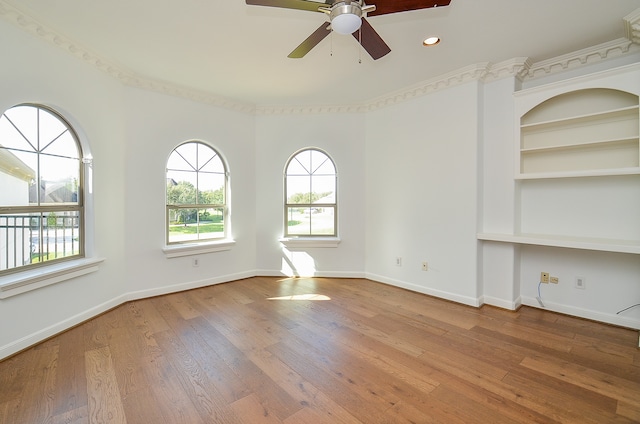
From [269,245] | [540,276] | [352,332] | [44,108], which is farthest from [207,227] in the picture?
[540,276]

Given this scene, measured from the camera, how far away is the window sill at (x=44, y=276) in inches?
86.7

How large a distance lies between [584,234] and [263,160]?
413cm

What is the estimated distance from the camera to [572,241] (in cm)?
262

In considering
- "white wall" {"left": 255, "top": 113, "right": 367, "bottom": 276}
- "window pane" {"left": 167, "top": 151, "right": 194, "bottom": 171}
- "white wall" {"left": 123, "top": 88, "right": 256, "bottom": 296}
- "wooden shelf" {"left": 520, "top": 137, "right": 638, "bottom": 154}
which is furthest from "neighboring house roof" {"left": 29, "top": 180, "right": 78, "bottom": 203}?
"wooden shelf" {"left": 520, "top": 137, "right": 638, "bottom": 154}

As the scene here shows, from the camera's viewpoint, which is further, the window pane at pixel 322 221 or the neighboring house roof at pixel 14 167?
the window pane at pixel 322 221

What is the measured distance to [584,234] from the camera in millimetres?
2832

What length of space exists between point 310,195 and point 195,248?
190cm

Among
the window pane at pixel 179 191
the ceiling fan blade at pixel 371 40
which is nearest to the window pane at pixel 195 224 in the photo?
the window pane at pixel 179 191

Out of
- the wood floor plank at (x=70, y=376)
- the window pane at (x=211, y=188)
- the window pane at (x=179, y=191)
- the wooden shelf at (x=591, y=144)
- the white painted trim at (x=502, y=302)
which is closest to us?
the wood floor plank at (x=70, y=376)

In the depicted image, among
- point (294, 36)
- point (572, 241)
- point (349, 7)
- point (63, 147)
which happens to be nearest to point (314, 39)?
point (349, 7)

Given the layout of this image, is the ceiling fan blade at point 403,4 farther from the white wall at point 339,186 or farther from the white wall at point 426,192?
the white wall at point 339,186

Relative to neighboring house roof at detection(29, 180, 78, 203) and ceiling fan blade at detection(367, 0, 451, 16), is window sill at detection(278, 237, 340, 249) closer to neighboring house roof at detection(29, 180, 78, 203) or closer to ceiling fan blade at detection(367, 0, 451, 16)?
neighboring house roof at detection(29, 180, 78, 203)

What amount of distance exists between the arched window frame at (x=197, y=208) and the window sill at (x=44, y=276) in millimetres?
859

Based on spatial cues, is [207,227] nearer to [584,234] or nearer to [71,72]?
[71,72]
